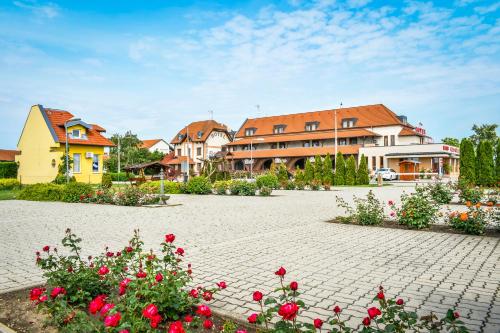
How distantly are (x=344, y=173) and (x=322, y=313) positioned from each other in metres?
35.0

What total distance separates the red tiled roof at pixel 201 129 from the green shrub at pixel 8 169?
34418 mm

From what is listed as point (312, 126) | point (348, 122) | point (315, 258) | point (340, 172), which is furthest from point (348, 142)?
point (315, 258)

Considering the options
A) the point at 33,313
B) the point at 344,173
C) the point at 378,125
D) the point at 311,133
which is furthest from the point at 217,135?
the point at 33,313

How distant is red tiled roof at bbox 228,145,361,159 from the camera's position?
53.2 metres

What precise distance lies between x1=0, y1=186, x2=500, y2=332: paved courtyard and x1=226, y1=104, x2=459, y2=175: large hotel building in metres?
38.1

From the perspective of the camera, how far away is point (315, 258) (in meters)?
6.73

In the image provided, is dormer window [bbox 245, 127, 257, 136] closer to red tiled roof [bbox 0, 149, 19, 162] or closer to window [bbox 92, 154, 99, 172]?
window [bbox 92, 154, 99, 172]

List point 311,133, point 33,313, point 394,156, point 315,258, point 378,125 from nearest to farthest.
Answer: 1. point 33,313
2. point 315,258
3. point 394,156
4. point 378,125
5. point 311,133

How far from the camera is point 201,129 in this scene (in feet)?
242

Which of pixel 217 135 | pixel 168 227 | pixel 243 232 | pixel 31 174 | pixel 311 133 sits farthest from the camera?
pixel 217 135

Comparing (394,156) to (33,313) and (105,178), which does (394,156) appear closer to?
(105,178)

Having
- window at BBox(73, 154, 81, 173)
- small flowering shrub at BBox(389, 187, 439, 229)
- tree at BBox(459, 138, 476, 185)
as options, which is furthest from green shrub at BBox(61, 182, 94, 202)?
tree at BBox(459, 138, 476, 185)

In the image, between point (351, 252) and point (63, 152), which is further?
point (63, 152)

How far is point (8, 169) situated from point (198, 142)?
120 feet
